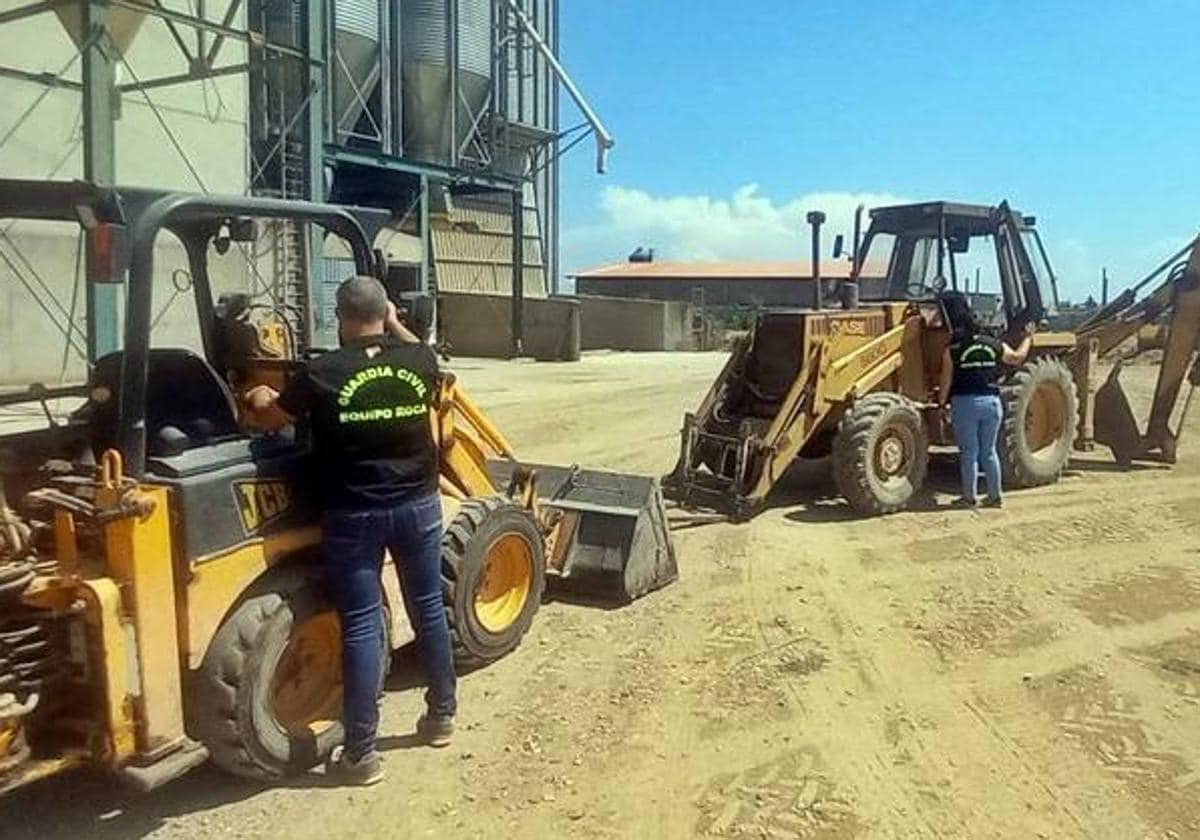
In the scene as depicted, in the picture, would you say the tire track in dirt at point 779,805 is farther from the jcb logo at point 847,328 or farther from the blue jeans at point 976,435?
the blue jeans at point 976,435

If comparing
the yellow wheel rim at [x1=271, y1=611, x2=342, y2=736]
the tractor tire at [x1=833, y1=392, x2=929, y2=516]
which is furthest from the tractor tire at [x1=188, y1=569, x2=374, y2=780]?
the tractor tire at [x1=833, y1=392, x2=929, y2=516]

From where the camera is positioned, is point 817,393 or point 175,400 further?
point 817,393

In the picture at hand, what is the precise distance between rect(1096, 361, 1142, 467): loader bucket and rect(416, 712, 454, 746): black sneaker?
31.1 feet

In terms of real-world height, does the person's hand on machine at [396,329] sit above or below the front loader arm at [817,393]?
above

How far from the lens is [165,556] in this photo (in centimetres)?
390

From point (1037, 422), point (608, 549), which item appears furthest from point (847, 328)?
point (608, 549)

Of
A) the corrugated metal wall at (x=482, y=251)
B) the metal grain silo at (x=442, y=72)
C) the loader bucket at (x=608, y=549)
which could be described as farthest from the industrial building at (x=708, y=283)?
the loader bucket at (x=608, y=549)

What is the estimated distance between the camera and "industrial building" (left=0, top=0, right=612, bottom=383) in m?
11.3

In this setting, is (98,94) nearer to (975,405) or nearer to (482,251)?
(975,405)

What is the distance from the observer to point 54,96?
48.5 ft

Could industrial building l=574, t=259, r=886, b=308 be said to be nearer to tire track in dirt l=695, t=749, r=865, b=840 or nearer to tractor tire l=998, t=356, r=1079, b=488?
tractor tire l=998, t=356, r=1079, b=488

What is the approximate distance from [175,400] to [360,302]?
0.87 meters

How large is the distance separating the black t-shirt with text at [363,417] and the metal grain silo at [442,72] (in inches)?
957

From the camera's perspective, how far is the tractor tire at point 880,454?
915cm
